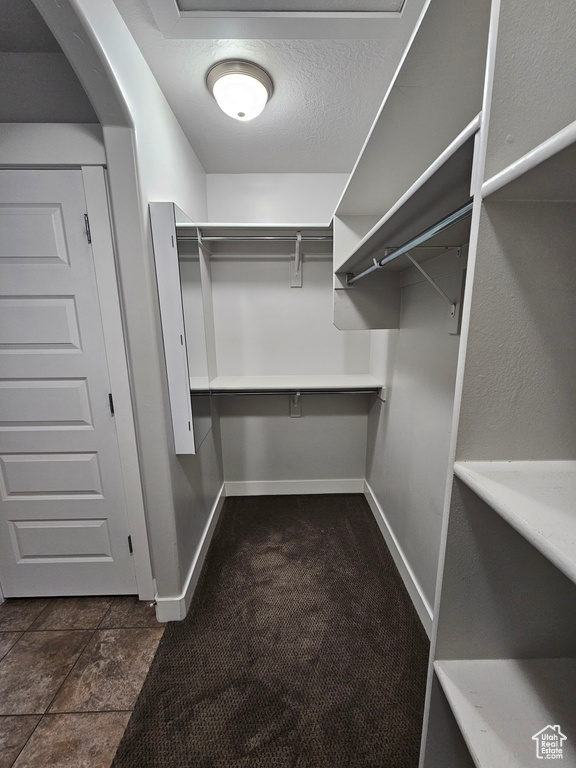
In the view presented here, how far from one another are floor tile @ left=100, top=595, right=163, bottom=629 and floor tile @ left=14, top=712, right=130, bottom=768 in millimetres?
367

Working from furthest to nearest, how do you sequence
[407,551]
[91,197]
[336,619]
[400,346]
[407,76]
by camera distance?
[400,346]
[407,551]
[336,619]
[91,197]
[407,76]

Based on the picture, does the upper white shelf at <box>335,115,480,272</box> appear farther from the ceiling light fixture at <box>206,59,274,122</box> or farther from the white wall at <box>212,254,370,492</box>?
the white wall at <box>212,254,370,492</box>

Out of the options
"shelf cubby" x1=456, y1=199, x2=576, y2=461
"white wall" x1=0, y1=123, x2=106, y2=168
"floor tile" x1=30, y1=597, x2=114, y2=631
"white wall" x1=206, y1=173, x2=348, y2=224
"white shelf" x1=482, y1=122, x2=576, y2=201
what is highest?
"white wall" x1=206, y1=173, x2=348, y2=224

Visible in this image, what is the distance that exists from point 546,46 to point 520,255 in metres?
0.28

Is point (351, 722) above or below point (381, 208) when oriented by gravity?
below

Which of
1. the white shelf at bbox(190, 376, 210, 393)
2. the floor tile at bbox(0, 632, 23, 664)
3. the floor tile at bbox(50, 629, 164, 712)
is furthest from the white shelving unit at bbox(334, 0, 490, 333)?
the floor tile at bbox(0, 632, 23, 664)

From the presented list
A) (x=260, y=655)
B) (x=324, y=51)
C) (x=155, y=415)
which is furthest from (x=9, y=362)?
(x=324, y=51)

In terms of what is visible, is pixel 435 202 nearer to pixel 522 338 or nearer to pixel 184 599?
pixel 522 338

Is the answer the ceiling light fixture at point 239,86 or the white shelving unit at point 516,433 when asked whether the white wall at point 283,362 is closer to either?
the ceiling light fixture at point 239,86

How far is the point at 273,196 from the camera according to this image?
225 cm

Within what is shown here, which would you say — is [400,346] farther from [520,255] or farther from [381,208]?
[520,255]

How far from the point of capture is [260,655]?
4.52ft

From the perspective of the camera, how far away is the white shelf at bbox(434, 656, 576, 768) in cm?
50

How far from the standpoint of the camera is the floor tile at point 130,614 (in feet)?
5.04
